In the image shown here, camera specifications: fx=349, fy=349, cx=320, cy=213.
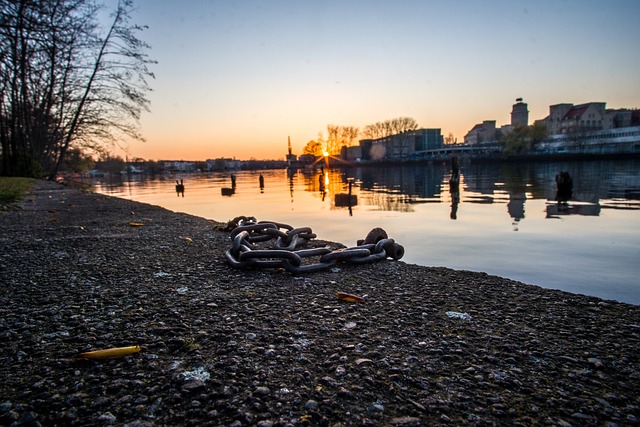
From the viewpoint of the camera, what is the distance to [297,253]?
3863 millimetres

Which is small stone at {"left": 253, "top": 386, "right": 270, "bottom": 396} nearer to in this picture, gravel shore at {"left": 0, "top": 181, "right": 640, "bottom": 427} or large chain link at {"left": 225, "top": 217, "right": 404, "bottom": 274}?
gravel shore at {"left": 0, "top": 181, "right": 640, "bottom": 427}

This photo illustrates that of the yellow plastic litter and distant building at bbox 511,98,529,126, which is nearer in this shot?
the yellow plastic litter

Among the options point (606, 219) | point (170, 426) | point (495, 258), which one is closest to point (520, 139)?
point (606, 219)

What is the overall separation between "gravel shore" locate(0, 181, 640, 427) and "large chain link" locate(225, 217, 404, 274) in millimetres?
152

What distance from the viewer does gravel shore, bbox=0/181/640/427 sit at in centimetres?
153

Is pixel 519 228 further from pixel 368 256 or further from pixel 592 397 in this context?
pixel 592 397

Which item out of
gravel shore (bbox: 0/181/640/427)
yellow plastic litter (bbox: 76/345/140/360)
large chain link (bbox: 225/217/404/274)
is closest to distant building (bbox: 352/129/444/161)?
large chain link (bbox: 225/217/404/274)

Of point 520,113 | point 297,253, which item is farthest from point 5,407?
point 520,113

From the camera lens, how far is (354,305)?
2.87m

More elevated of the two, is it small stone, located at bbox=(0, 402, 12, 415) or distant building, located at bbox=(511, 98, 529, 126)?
distant building, located at bbox=(511, 98, 529, 126)

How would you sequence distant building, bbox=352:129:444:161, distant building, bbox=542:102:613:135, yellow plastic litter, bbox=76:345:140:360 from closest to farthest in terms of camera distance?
yellow plastic litter, bbox=76:345:140:360, distant building, bbox=542:102:613:135, distant building, bbox=352:129:444:161

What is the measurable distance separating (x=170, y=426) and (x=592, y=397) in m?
1.91

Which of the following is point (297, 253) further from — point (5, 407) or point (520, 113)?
point (520, 113)

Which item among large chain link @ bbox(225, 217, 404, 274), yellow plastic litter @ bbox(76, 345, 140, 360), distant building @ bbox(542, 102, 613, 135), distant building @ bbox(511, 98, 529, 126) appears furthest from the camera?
distant building @ bbox(511, 98, 529, 126)
